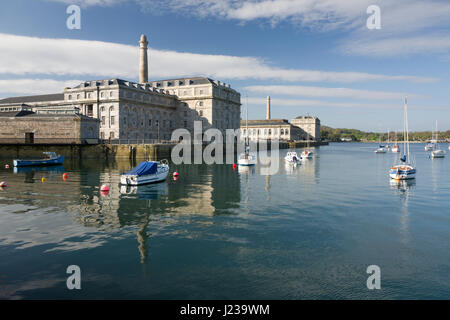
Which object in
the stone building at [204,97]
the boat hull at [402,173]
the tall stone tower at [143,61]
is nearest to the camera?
the boat hull at [402,173]

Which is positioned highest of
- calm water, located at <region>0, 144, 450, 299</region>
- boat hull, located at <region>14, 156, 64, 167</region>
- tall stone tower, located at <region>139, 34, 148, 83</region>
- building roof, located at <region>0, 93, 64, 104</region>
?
tall stone tower, located at <region>139, 34, 148, 83</region>

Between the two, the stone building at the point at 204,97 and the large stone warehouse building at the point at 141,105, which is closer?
the large stone warehouse building at the point at 141,105

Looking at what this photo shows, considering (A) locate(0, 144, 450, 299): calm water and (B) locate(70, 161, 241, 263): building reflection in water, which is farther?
(B) locate(70, 161, 241, 263): building reflection in water

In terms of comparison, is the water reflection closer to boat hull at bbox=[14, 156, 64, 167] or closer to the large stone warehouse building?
boat hull at bbox=[14, 156, 64, 167]

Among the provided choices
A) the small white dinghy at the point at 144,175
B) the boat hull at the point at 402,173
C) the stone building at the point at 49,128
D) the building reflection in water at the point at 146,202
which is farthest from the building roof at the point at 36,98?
the boat hull at the point at 402,173

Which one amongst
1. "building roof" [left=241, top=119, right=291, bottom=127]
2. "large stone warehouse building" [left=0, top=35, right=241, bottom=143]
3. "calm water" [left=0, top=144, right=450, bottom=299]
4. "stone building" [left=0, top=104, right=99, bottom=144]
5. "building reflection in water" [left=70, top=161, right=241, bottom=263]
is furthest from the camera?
"building roof" [left=241, top=119, right=291, bottom=127]

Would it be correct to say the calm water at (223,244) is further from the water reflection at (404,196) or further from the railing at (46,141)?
the railing at (46,141)

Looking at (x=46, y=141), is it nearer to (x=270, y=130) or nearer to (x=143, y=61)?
(x=143, y=61)

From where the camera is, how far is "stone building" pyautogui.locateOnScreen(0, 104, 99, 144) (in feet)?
227

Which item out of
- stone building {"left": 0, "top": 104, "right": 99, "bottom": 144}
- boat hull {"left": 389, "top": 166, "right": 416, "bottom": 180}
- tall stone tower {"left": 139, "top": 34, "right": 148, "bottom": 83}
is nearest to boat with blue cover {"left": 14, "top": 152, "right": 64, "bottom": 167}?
stone building {"left": 0, "top": 104, "right": 99, "bottom": 144}

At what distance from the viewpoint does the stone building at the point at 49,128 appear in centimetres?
6912

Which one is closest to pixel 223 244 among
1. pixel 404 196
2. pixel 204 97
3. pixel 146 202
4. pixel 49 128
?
pixel 146 202

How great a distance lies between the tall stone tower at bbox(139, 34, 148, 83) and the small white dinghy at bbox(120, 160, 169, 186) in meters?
71.2

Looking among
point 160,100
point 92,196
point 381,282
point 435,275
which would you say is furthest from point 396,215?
point 160,100
